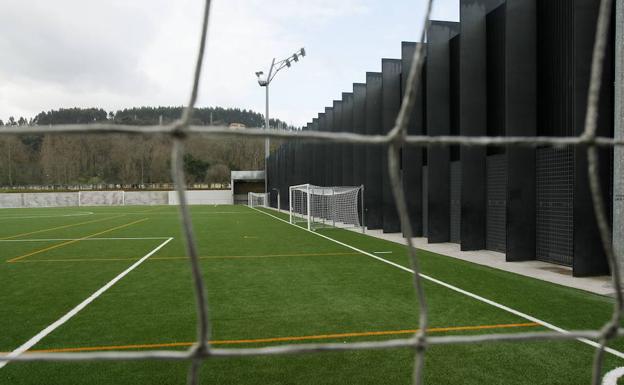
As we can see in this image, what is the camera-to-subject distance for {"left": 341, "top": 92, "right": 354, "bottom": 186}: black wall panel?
67.7 ft

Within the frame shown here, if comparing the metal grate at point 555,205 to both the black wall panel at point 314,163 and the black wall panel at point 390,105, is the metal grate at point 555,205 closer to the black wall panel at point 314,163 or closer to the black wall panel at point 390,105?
the black wall panel at point 390,105

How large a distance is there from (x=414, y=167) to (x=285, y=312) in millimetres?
9852

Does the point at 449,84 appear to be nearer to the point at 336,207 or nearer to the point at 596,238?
the point at 596,238

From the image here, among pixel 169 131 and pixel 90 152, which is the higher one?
pixel 90 152

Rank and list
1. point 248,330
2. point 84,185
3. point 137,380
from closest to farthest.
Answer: point 137,380
point 248,330
point 84,185

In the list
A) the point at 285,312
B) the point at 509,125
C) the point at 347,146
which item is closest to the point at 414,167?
the point at 509,125

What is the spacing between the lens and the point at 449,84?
1258 centimetres

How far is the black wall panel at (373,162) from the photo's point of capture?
17.2 metres

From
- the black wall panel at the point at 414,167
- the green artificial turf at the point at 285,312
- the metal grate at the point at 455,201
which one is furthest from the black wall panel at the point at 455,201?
the green artificial turf at the point at 285,312

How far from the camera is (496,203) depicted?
35.1 feet

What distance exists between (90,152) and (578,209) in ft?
253

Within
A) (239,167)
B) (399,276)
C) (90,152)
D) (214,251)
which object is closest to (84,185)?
(90,152)

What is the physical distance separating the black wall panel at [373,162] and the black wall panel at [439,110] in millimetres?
4782

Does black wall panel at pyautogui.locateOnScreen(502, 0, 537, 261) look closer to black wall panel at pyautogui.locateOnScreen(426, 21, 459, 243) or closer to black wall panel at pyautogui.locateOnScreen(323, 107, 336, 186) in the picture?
black wall panel at pyautogui.locateOnScreen(426, 21, 459, 243)
